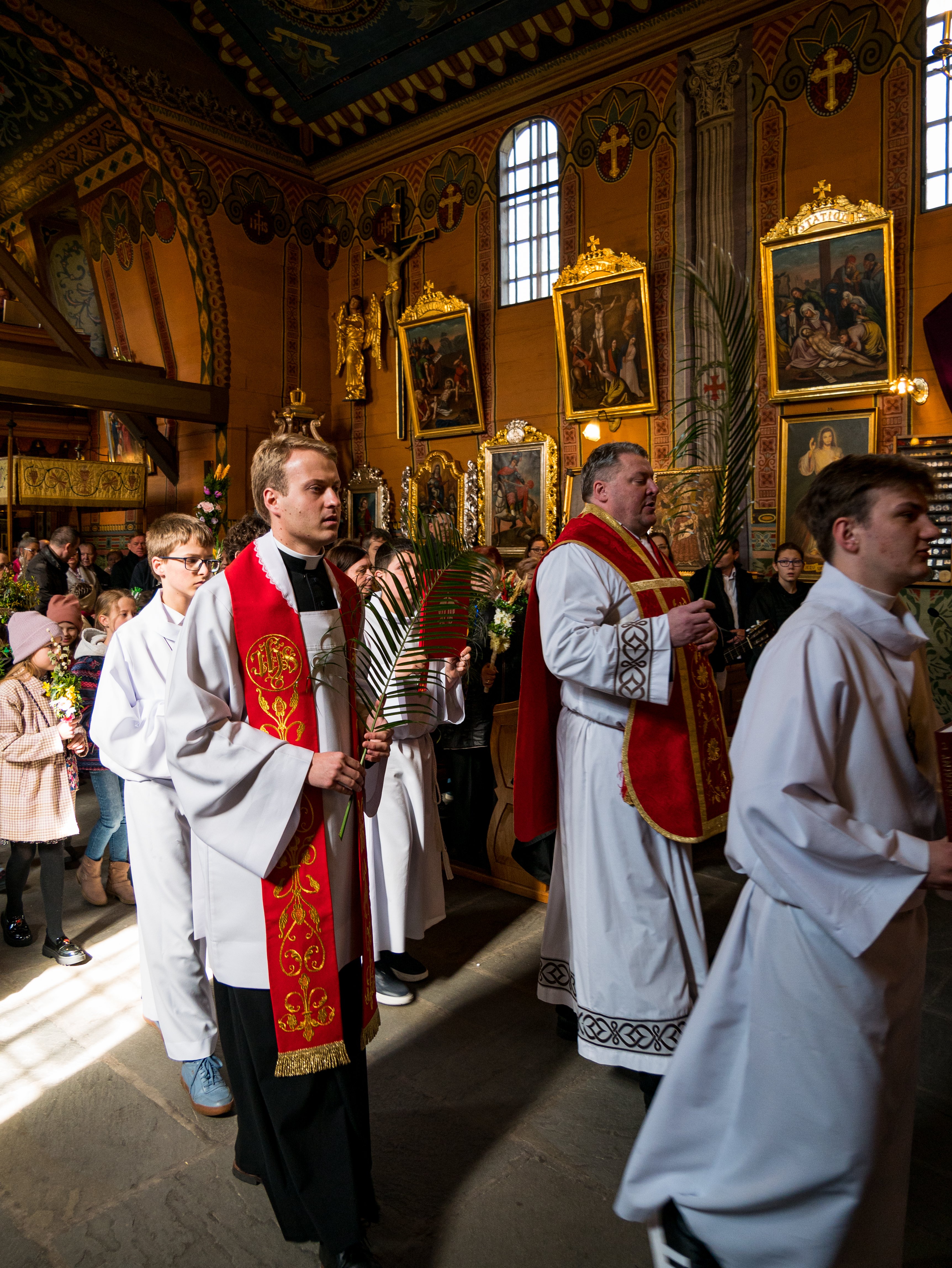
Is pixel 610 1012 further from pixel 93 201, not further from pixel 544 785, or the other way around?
pixel 93 201

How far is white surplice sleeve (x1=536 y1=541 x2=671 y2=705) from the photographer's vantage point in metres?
2.87

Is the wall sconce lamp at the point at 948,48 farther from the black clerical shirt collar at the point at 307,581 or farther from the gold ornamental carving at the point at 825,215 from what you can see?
the black clerical shirt collar at the point at 307,581

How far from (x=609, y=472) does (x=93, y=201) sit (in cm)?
1384

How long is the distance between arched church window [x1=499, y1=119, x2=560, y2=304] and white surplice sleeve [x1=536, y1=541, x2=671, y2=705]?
8.62 meters

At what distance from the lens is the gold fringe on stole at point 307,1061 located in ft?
7.09

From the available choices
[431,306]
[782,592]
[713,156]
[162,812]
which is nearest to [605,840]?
[162,812]

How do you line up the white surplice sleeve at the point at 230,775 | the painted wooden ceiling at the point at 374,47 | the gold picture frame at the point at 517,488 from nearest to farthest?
1. the white surplice sleeve at the point at 230,775
2. the painted wooden ceiling at the point at 374,47
3. the gold picture frame at the point at 517,488

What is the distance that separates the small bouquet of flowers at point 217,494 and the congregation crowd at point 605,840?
6573 millimetres

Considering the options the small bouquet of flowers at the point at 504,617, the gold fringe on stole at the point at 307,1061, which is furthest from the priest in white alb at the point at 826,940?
the small bouquet of flowers at the point at 504,617

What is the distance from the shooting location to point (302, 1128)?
7.20ft

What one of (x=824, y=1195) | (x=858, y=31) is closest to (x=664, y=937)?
(x=824, y=1195)

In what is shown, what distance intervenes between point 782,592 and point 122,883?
5616 mm

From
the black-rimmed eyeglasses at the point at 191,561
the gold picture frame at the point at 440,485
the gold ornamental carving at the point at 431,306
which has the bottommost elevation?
the black-rimmed eyeglasses at the point at 191,561

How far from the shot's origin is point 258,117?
1280 cm
